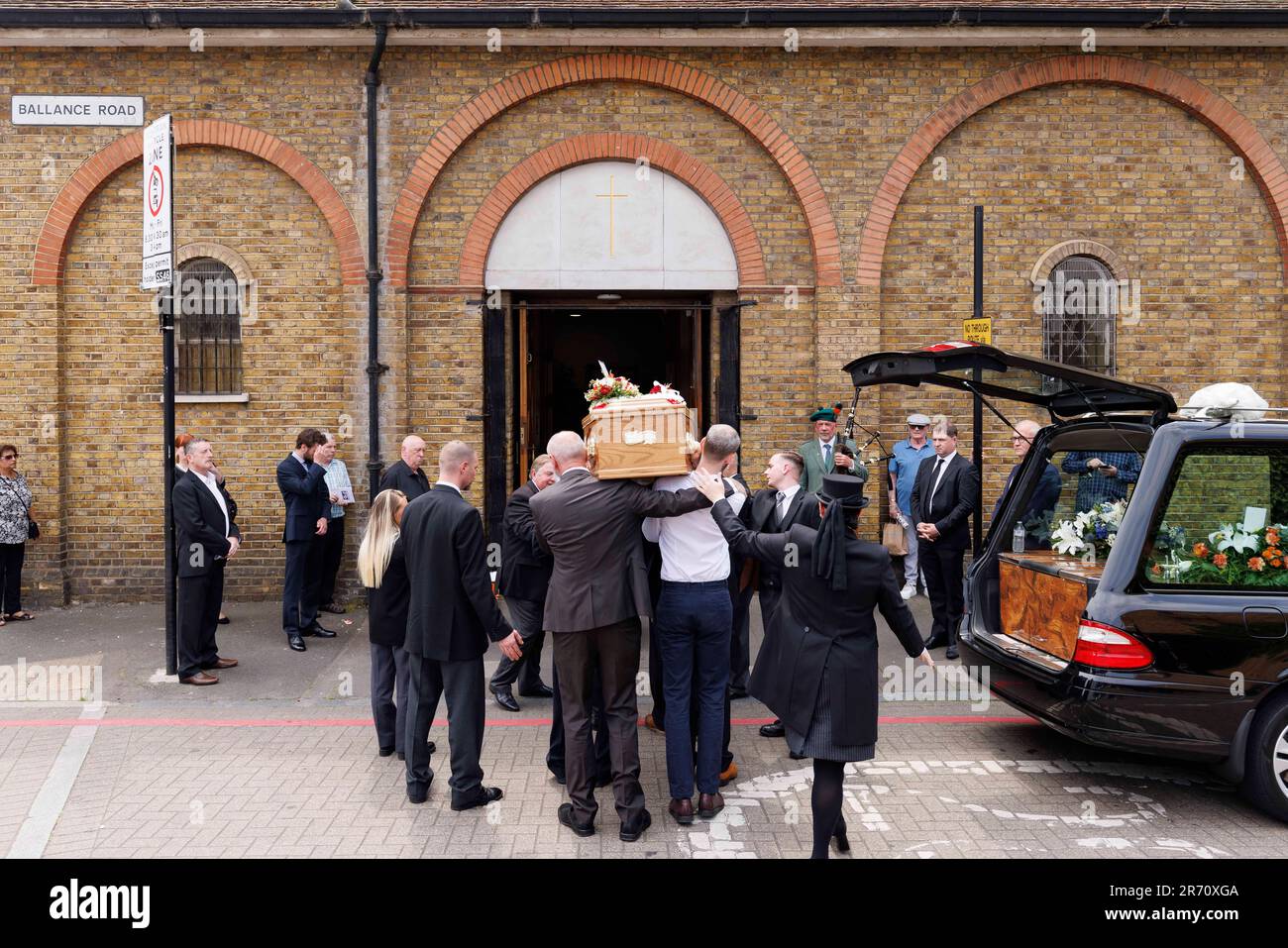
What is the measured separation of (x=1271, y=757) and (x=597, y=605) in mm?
3613

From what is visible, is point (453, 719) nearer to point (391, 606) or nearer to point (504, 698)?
point (391, 606)

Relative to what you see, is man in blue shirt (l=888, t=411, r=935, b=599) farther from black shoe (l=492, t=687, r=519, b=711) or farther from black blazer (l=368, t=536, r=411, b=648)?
black blazer (l=368, t=536, r=411, b=648)

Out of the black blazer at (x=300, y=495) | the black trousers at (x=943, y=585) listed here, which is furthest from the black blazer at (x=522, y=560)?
the black trousers at (x=943, y=585)

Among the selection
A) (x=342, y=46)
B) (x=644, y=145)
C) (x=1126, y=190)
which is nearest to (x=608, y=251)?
(x=644, y=145)

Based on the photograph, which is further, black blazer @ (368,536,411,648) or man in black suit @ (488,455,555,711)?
man in black suit @ (488,455,555,711)

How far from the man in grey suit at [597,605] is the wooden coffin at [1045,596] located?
247 cm

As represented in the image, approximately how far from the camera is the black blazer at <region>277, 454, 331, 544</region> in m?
8.86

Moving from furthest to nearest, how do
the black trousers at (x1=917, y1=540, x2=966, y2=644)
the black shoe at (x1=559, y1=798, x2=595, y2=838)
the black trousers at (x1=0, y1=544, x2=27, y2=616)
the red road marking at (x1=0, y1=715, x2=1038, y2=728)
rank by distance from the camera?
the black trousers at (x1=0, y1=544, x2=27, y2=616), the black trousers at (x1=917, y1=540, x2=966, y2=644), the red road marking at (x1=0, y1=715, x2=1038, y2=728), the black shoe at (x1=559, y1=798, x2=595, y2=838)

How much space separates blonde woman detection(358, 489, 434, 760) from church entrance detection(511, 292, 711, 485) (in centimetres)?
506

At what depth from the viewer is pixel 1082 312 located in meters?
10.7

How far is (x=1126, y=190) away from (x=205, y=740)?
10.6m

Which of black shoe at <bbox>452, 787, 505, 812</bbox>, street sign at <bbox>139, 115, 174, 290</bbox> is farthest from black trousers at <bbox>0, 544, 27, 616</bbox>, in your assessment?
black shoe at <bbox>452, 787, 505, 812</bbox>

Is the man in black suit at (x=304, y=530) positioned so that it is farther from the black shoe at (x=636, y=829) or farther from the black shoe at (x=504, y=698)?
the black shoe at (x=636, y=829)

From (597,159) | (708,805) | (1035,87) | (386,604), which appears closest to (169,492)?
(386,604)
